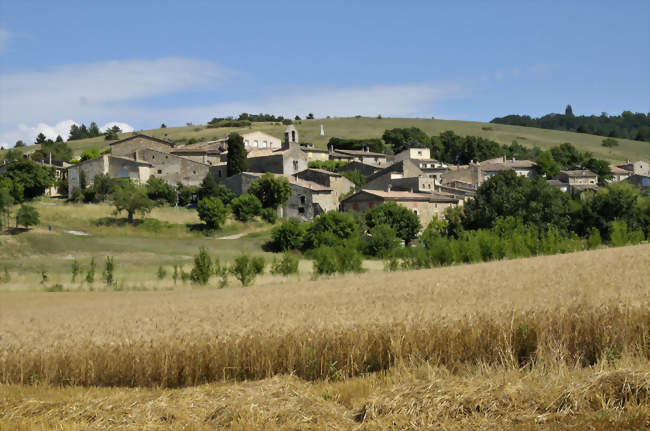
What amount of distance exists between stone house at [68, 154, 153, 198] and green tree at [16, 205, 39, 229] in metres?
23.4

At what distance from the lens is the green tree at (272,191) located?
7931cm

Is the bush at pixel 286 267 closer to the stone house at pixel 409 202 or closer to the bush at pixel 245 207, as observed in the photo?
the bush at pixel 245 207

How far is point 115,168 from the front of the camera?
90.2 meters

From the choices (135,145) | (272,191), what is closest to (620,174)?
(272,191)

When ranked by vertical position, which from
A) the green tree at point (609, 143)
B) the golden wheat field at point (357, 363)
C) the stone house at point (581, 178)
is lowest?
the golden wheat field at point (357, 363)

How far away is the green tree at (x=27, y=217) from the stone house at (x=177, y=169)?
28002mm

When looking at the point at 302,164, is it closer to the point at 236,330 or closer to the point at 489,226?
the point at 489,226

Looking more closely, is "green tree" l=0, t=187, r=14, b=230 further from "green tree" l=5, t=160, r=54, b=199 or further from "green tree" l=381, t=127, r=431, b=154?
"green tree" l=381, t=127, r=431, b=154

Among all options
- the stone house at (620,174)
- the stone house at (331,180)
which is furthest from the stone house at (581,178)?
the stone house at (331,180)

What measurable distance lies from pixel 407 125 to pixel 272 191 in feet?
359

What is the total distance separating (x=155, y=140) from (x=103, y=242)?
47984mm

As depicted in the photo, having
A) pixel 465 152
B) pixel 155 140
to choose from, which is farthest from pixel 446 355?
pixel 465 152

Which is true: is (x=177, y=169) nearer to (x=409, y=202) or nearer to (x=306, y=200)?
(x=306, y=200)

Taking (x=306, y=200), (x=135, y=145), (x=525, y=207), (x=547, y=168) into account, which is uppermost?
(x=135, y=145)
